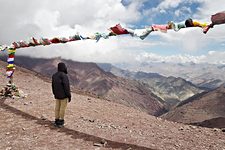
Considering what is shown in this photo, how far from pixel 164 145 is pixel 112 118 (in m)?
7.24

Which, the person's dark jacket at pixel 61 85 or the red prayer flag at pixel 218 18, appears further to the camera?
the person's dark jacket at pixel 61 85

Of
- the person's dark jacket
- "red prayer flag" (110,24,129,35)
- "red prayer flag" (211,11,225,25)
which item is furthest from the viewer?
the person's dark jacket

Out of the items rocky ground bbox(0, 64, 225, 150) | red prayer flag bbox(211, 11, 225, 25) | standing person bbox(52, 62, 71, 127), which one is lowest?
rocky ground bbox(0, 64, 225, 150)

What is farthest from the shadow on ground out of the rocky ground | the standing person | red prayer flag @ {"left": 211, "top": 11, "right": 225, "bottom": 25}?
red prayer flag @ {"left": 211, "top": 11, "right": 225, "bottom": 25}

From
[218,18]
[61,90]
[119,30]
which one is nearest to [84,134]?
[61,90]

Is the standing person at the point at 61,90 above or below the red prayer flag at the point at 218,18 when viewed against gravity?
below

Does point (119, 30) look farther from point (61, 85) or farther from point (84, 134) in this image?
point (84, 134)

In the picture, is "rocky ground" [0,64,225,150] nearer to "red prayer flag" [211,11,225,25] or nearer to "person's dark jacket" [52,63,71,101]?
"person's dark jacket" [52,63,71,101]

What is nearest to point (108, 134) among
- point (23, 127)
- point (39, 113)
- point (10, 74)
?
point (23, 127)

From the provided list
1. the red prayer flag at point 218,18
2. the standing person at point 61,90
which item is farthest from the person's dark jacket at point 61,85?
the red prayer flag at point 218,18

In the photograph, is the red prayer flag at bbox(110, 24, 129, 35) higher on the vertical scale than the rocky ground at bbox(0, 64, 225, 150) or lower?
higher

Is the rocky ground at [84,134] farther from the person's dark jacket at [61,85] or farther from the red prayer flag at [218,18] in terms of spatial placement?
the red prayer flag at [218,18]

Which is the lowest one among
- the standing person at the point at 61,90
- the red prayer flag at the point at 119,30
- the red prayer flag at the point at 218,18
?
the standing person at the point at 61,90

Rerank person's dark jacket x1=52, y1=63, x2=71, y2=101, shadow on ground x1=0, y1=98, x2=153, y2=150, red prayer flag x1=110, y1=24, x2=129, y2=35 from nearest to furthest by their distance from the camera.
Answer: shadow on ground x1=0, y1=98, x2=153, y2=150 → red prayer flag x1=110, y1=24, x2=129, y2=35 → person's dark jacket x1=52, y1=63, x2=71, y2=101
